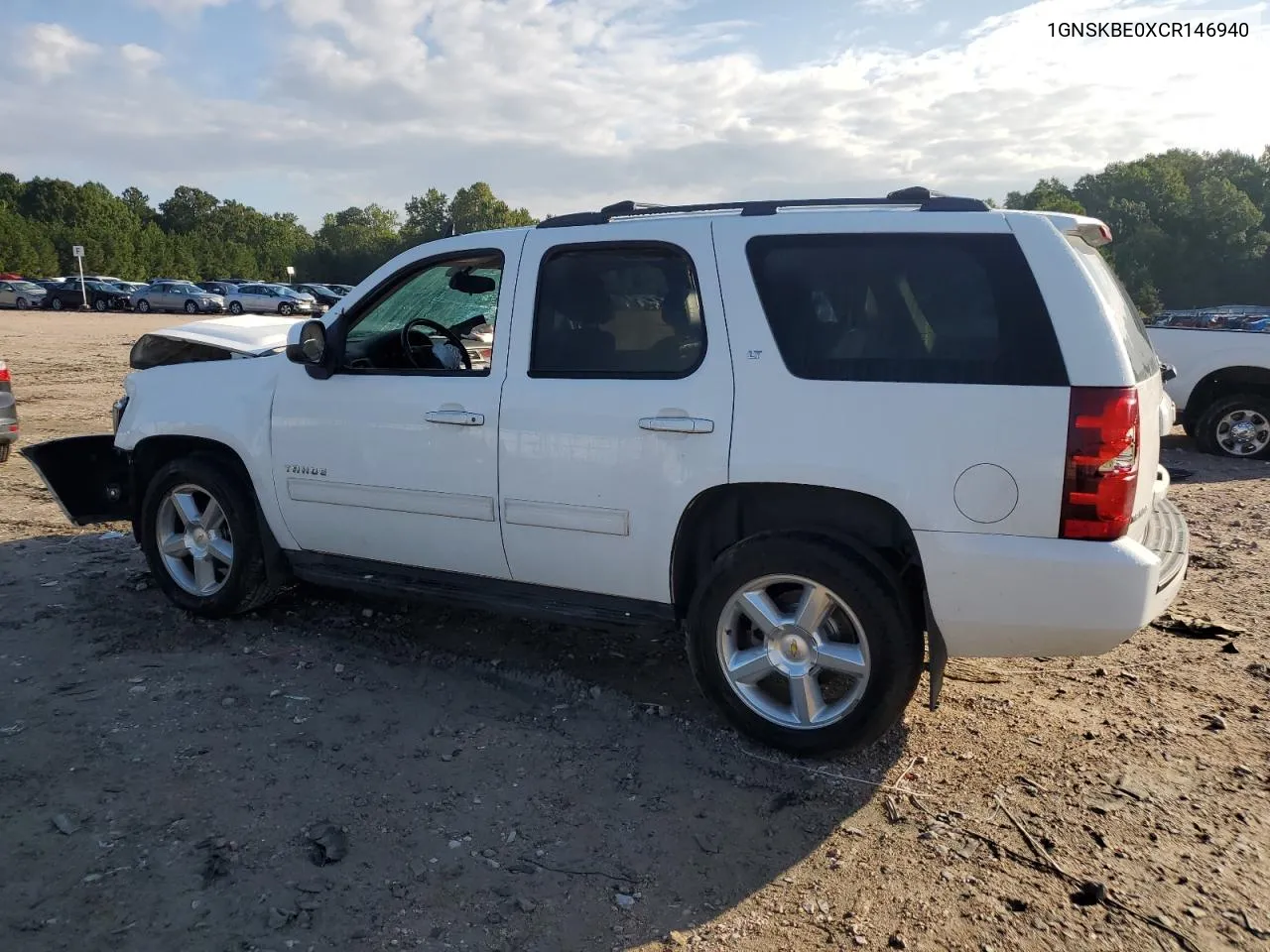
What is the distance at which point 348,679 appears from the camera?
444 cm

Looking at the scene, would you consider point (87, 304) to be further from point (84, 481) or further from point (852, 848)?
point (852, 848)

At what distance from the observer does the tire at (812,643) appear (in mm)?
3469

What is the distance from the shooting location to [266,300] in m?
46.1

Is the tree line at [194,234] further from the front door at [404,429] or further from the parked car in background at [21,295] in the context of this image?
the front door at [404,429]

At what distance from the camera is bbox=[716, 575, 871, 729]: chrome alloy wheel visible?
3.57 meters

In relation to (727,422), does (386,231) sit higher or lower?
higher

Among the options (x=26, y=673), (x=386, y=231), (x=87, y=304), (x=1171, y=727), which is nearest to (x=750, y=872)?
(x=1171, y=727)

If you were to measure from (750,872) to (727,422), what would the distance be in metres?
1.55

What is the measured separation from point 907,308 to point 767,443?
2.26ft

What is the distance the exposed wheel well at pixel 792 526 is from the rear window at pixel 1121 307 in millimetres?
988

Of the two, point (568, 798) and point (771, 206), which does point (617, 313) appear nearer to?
point (771, 206)

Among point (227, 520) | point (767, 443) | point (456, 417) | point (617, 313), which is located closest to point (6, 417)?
point (227, 520)

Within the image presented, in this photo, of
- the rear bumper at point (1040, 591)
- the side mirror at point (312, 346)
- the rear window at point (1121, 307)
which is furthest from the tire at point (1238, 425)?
the side mirror at point (312, 346)

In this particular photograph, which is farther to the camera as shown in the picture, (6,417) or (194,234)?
(194,234)
